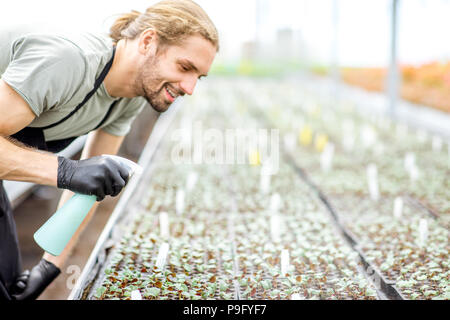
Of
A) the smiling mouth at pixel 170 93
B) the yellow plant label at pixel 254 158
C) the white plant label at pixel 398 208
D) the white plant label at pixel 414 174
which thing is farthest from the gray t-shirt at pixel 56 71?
the white plant label at pixel 414 174

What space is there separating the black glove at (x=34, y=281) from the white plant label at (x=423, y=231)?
5.30 feet

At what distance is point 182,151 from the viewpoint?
476 centimetres

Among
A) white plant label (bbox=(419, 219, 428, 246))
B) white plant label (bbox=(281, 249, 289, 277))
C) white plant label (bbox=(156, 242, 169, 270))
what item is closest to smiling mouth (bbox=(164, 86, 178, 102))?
white plant label (bbox=(156, 242, 169, 270))

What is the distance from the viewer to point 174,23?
1.73 metres

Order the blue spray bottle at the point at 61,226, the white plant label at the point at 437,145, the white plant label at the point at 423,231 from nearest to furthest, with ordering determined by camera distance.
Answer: the blue spray bottle at the point at 61,226 < the white plant label at the point at 423,231 < the white plant label at the point at 437,145

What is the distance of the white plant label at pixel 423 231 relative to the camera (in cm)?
232

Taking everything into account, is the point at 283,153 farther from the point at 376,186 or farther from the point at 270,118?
the point at 270,118

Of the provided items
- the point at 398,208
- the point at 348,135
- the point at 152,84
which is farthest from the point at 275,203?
the point at 348,135

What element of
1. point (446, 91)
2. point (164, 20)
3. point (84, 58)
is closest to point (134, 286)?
point (84, 58)

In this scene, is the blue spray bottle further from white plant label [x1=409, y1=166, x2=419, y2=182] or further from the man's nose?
white plant label [x1=409, y1=166, x2=419, y2=182]

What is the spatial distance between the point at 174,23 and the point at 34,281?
1188 mm

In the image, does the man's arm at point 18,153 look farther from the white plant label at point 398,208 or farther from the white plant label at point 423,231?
the white plant label at point 398,208

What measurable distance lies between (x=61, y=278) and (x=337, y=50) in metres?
9.22

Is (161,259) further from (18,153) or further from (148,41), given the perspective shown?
(148,41)
